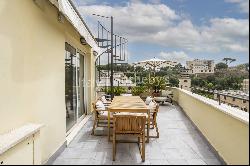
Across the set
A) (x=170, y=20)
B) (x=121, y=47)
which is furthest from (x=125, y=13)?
(x=121, y=47)

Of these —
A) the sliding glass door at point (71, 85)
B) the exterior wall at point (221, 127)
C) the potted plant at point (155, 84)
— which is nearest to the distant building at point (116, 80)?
the potted plant at point (155, 84)

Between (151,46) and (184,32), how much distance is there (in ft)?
1.85

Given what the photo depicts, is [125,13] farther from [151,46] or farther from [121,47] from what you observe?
[121,47]

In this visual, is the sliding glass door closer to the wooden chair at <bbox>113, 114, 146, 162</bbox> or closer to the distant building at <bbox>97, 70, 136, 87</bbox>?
the wooden chair at <bbox>113, 114, 146, 162</bbox>

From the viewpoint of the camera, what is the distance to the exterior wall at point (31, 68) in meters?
2.84

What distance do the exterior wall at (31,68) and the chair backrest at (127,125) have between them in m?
1.01

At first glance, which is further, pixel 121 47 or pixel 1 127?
pixel 121 47

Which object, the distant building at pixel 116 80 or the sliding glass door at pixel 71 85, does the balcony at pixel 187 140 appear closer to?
the sliding glass door at pixel 71 85

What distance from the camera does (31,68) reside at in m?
3.24

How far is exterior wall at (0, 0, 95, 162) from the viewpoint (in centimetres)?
284

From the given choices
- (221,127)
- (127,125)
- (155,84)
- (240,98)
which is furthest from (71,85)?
(155,84)

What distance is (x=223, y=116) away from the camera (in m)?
4.03

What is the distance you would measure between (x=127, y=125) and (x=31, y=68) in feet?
6.07

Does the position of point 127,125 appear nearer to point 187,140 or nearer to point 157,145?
point 157,145
